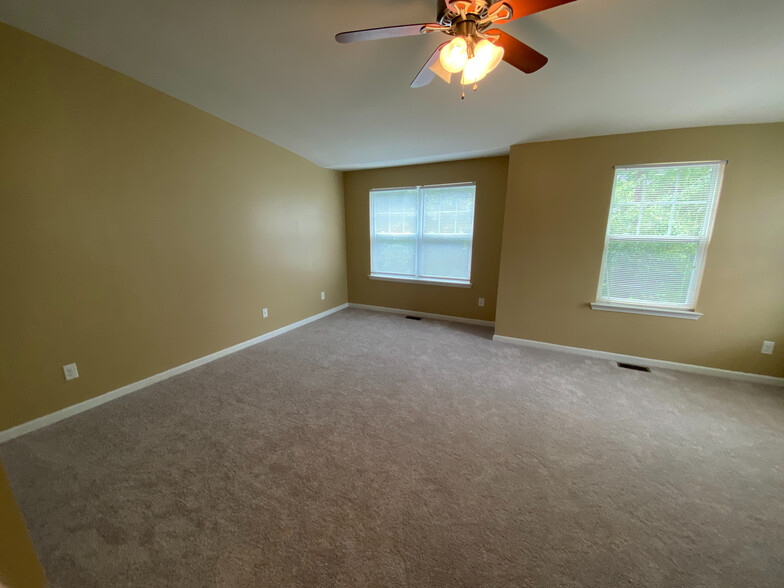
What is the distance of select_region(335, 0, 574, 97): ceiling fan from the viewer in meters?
1.24

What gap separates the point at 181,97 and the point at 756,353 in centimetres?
558

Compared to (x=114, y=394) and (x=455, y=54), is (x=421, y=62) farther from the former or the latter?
(x=114, y=394)

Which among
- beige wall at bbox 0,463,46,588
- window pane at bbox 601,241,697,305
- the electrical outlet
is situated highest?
window pane at bbox 601,241,697,305

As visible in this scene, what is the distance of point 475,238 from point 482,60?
2.67 m

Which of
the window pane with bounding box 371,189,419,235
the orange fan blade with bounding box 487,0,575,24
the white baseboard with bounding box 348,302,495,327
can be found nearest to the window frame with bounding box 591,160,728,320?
the white baseboard with bounding box 348,302,495,327

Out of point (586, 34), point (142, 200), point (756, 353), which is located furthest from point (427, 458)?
point (756, 353)

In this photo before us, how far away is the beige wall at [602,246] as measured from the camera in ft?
7.95

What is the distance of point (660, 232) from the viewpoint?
108 inches

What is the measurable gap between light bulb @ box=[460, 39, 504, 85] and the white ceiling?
46 centimetres

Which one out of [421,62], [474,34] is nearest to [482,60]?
[474,34]

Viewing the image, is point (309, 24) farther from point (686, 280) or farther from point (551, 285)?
point (686, 280)

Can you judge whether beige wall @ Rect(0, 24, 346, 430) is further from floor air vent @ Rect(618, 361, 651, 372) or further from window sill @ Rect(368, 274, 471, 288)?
floor air vent @ Rect(618, 361, 651, 372)

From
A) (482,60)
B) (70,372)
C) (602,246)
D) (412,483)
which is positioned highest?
(482,60)

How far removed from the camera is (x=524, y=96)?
2.27m
